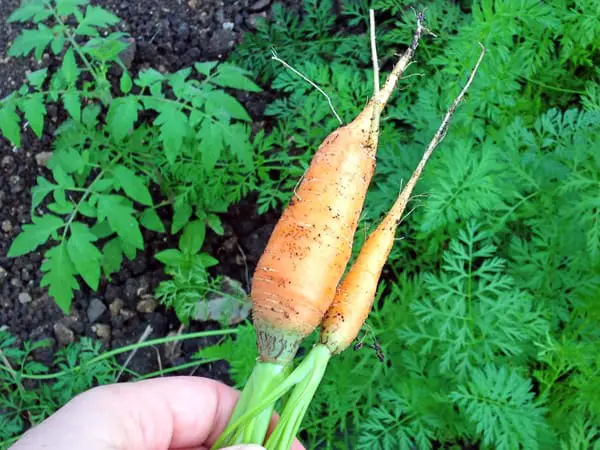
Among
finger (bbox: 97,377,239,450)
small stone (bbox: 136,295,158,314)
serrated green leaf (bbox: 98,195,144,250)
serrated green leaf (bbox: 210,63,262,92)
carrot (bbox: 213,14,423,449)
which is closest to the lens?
finger (bbox: 97,377,239,450)

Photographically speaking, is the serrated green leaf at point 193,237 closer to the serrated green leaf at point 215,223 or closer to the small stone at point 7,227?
the serrated green leaf at point 215,223

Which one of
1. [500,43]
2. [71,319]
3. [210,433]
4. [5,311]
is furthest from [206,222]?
[500,43]

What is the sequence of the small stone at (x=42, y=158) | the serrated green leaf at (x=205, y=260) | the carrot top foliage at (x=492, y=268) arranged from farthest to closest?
the small stone at (x=42, y=158) < the serrated green leaf at (x=205, y=260) < the carrot top foliage at (x=492, y=268)

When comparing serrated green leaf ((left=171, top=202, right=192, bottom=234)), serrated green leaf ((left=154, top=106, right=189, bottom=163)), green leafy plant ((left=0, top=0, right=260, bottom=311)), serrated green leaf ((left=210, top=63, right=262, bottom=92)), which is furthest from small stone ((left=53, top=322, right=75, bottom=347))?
serrated green leaf ((left=210, top=63, right=262, bottom=92))

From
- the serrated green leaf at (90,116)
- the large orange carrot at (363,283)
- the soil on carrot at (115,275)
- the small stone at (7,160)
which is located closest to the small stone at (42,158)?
the soil on carrot at (115,275)

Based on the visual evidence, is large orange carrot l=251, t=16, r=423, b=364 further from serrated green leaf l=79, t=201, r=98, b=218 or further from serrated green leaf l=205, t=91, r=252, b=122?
serrated green leaf l=79, t=201, r=98, b=218

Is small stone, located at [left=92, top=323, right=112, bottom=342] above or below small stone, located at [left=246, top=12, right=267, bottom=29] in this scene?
below

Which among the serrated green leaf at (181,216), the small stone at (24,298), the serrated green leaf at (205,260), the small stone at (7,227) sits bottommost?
the serrated green leaf at (205,260)
